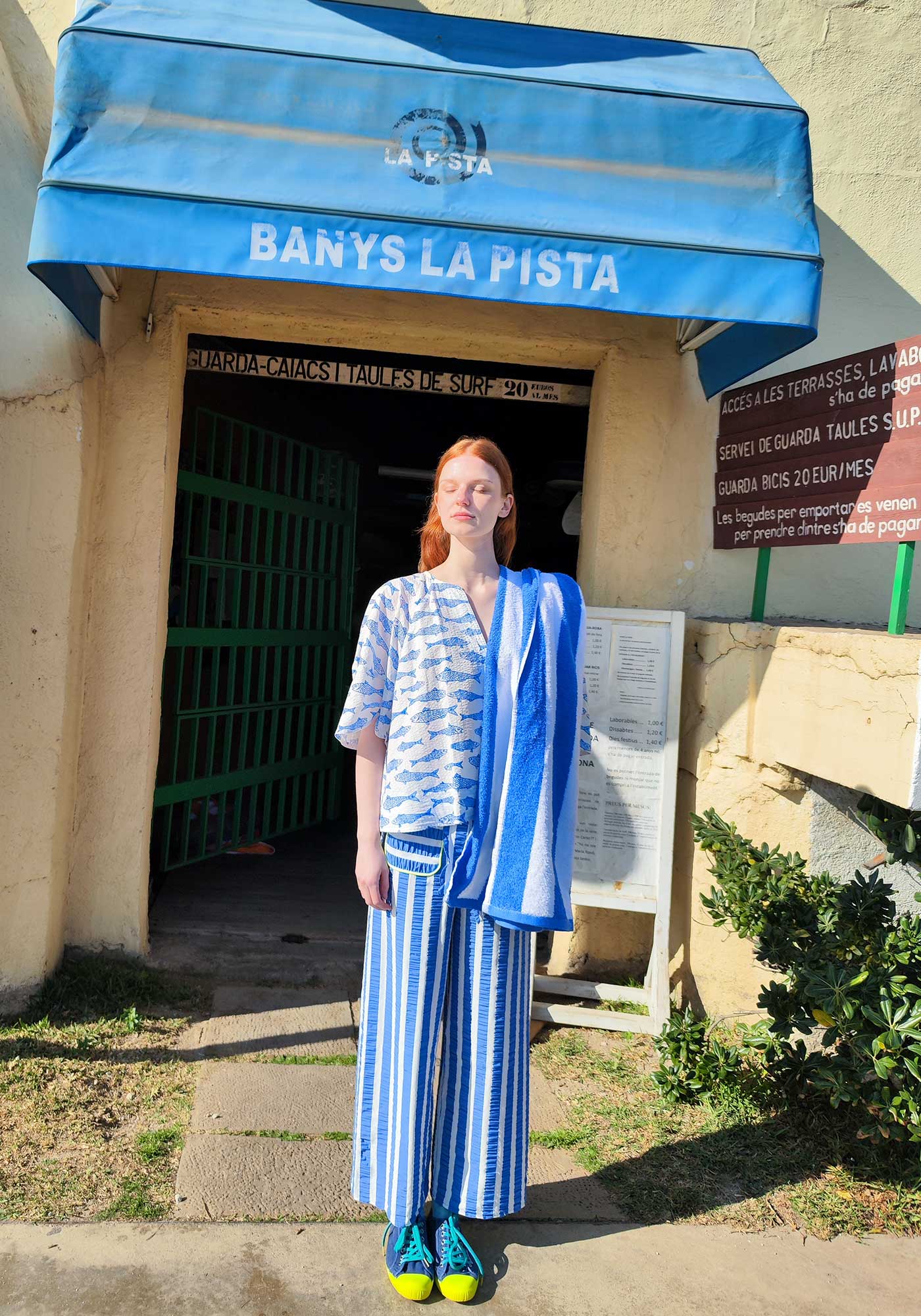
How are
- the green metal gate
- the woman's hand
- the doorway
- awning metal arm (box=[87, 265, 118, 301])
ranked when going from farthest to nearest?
the green metal gate < the doorway < awning metal arm (box=[87, 265, 118, 301]) < the woman's hand

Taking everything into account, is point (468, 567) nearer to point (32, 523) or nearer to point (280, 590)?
point (32, 523)

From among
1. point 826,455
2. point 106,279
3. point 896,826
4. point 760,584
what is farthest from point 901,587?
point 106,279

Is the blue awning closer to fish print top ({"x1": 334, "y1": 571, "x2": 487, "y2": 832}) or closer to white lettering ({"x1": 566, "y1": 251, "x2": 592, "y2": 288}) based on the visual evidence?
white lettering ({"x1": 566, "y1": 251, "x2": 592, "y2": 288})

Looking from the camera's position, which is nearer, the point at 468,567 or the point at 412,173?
the point at 468,567

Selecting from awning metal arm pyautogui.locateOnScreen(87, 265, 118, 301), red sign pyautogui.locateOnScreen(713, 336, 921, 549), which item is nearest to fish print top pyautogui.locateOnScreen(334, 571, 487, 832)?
red sign pyautogui.locateOnScreen(713, 336, 921, 549)

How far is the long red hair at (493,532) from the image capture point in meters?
2.45

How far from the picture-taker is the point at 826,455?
3309 millimetres

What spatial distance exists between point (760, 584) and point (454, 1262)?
2584 mm

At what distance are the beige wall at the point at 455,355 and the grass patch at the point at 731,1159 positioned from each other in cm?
51

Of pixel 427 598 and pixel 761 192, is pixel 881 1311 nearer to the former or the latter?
pixel 427 598

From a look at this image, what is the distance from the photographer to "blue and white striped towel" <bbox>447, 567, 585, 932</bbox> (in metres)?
Answer: 2.27

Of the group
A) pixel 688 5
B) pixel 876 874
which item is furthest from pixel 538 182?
pixel 876 874

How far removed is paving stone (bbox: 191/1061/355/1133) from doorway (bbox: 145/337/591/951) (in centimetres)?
109

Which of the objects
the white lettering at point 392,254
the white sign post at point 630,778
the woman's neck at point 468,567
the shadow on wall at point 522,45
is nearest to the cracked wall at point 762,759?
the white sign post at point 630,778
